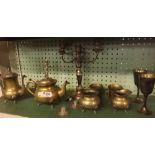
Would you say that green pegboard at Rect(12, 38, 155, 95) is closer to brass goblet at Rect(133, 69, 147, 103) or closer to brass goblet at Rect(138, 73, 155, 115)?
brass goblet at Rect(133, 69, 147, 103)

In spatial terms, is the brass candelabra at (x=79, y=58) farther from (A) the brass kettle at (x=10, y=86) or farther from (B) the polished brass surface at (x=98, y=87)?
(A) the brass kettle at (x=10, y=86)

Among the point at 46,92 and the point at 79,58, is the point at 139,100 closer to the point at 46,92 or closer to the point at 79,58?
the point at 79,58

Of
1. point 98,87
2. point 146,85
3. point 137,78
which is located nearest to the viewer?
point 146,85

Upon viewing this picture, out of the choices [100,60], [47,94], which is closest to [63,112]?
[47,94]


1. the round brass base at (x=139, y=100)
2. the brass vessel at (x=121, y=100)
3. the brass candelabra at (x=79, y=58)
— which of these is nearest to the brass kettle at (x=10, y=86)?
the brass candelabra at (x=79, y=58)

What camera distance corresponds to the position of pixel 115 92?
1181 millimetres

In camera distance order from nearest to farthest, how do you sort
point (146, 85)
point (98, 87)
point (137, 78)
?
point (146, 85), point (137, 78), point (98, 87)

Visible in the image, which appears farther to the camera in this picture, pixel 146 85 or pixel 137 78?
pixel 137 78

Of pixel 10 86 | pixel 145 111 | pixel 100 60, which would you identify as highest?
pixel 100 60

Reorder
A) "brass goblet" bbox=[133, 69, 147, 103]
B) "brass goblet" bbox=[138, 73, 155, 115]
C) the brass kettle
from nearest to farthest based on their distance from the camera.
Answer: "brass goblet" bbox=[138, 73, 155, 115] → "brass goblet" bbox=[133, 69, 147, 103] → the brass kettle

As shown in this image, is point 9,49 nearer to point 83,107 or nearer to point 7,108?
point 7,108

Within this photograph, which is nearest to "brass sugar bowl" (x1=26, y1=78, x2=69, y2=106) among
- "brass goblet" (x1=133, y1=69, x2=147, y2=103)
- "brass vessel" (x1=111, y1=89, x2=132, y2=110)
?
"brass vessel" (x1=111, y1=89, x2=132, y2=110)

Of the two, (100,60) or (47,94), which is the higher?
(100,60)
